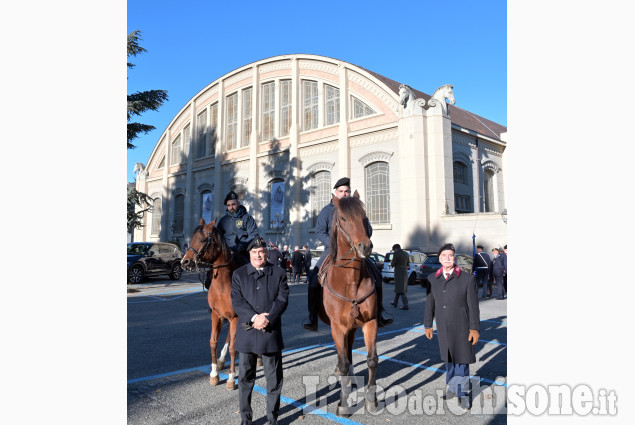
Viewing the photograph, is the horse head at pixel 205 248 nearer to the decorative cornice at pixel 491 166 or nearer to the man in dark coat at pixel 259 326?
the man in dark coat at pixel 259 326

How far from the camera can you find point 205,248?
5977 mm

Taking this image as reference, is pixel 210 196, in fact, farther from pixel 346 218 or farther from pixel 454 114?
pixel 346 218

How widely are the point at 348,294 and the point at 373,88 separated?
23320 mm

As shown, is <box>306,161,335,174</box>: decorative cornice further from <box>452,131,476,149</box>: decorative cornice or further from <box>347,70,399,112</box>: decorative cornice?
<box>452,131,476,149</box>: decorative cornice

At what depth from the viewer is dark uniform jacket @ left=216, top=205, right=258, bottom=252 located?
6812mm

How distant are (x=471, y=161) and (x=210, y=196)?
2169cm

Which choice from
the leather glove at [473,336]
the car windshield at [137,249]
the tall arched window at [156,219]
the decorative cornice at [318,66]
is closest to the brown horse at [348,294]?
the leather glove at [473,336]

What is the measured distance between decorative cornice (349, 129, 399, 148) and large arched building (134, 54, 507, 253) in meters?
0.07

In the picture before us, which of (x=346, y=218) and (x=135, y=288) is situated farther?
(x=135, y=288)

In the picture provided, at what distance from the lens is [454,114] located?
3030 centimetres

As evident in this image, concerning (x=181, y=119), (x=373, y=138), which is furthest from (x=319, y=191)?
(x=181, y=119)

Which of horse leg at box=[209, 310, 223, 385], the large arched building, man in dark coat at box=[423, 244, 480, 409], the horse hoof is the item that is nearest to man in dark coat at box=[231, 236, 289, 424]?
the horse hoof

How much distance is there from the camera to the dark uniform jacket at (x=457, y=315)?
190 inches
